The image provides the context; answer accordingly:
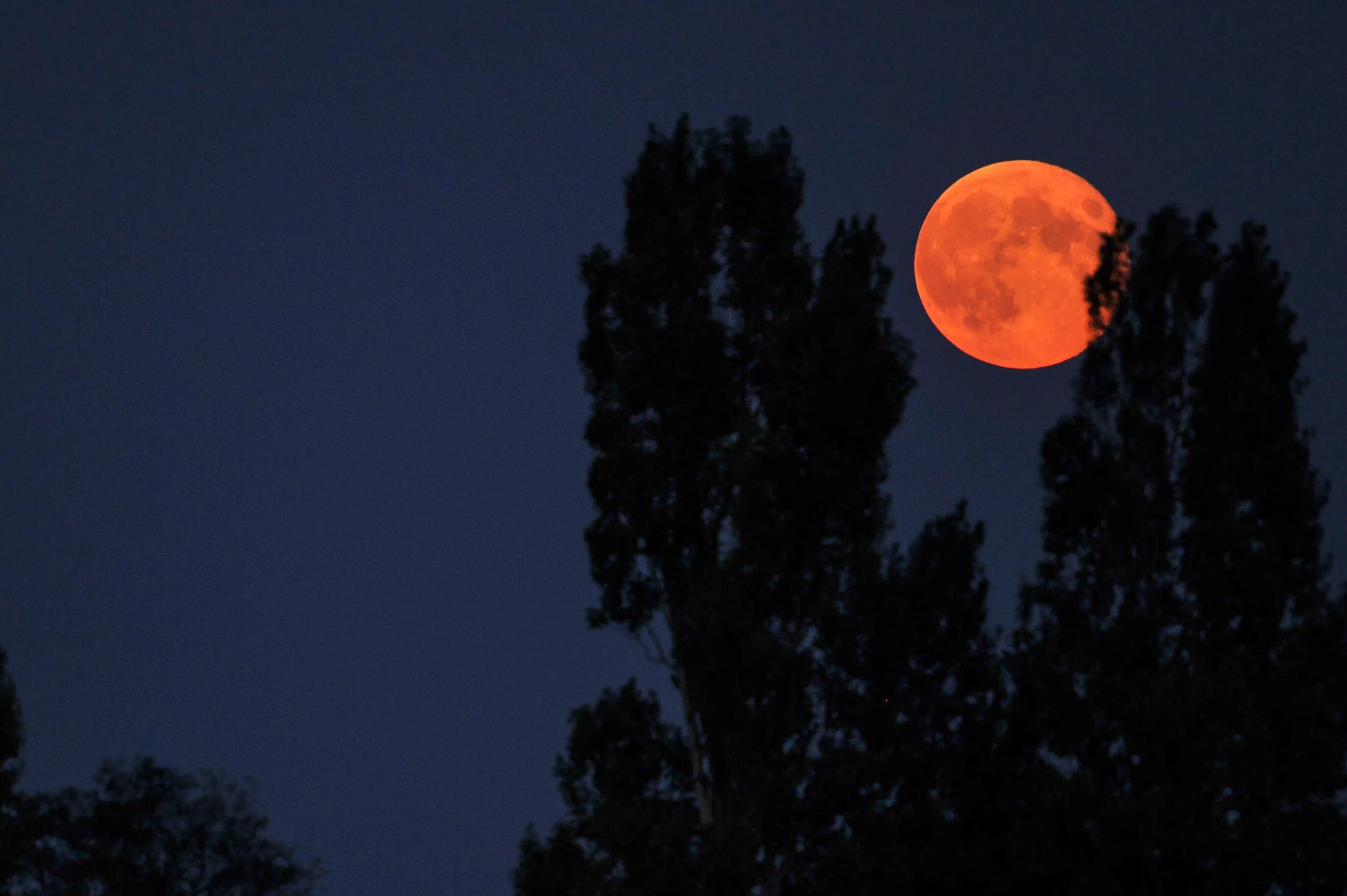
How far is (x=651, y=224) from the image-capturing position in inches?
838

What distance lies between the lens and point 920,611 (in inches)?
768

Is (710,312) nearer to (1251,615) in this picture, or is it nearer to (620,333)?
(620,333)

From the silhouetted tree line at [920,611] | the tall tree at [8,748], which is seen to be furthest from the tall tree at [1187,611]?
the tall tree at [8,748]

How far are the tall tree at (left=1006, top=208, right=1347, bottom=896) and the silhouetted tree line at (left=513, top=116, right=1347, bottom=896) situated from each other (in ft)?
0.12

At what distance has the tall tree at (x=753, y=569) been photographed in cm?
1820

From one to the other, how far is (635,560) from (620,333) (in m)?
3.16

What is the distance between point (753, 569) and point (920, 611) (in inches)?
88.7

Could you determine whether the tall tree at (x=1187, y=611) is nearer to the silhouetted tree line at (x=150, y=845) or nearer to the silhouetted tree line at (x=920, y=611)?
the silhouetted tree line at (x=920, y=611)

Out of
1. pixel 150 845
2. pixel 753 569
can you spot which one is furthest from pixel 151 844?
pixel 753 569

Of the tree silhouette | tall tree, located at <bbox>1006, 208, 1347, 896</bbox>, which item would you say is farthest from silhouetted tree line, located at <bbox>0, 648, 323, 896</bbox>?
tall tree, located at <bbox>1006, 208, 1347, 896</bbox>

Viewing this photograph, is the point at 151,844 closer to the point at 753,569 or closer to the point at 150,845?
the point at 150,845

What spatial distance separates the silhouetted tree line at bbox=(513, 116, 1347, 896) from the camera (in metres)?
17.6

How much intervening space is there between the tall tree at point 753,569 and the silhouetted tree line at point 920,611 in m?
0.04

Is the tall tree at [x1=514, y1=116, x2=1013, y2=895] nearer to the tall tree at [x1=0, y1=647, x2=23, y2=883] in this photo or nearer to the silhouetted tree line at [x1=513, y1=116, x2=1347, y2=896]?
the silhouetted tree line at [x1=513, y1=116, x2=1347, y2=896]
